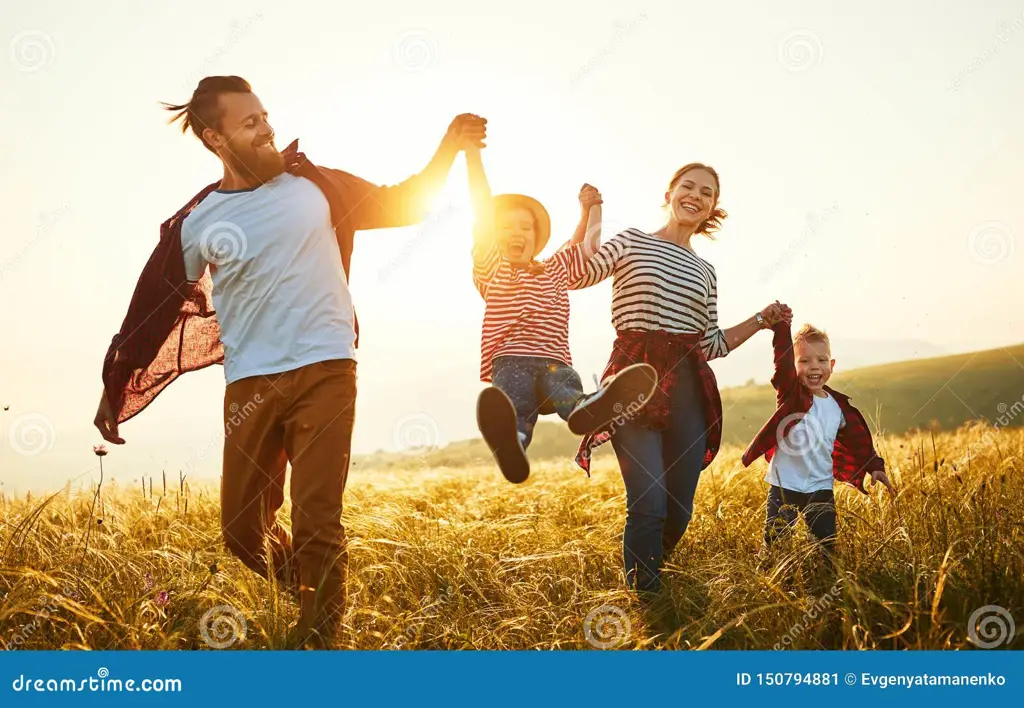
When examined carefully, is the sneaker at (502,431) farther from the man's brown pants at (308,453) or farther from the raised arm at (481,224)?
the raised arm at (481,224)

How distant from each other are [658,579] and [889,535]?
1.25 meters

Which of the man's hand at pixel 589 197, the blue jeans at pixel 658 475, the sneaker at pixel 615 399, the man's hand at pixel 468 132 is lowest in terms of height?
the blue jeans at pixel 658 475

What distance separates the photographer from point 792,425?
4.71 m

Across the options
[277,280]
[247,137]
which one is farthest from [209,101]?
[277,280]

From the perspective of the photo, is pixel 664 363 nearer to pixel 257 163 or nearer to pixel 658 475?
pixel 658 475

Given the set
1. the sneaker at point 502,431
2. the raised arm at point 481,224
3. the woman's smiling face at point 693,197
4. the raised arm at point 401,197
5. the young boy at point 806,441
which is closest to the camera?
the sneaker at point 502,431

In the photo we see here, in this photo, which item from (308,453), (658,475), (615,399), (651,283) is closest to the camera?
(308,453)

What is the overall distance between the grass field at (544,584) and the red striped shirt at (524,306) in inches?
47.2

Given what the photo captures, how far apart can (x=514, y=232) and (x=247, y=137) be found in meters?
1.33

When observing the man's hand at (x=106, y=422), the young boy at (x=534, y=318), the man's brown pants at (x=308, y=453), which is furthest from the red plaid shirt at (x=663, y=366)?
the man's hand at (x=106, y=422)

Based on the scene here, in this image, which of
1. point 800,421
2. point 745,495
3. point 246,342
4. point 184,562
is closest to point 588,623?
point 800,421

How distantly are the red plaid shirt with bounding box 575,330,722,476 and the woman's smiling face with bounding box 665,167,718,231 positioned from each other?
2.11 feet

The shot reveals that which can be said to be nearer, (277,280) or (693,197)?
(277,280)

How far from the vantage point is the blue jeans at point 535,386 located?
4191 mm
